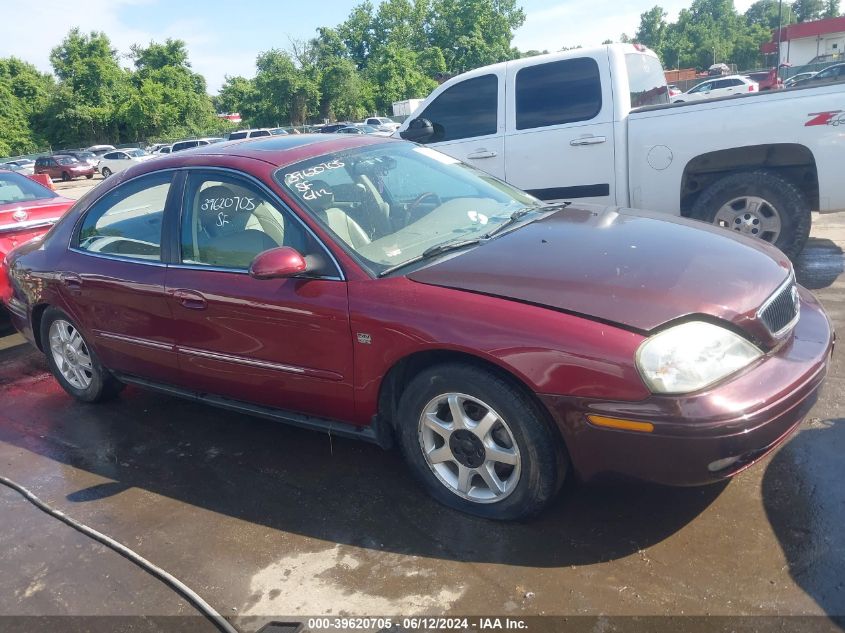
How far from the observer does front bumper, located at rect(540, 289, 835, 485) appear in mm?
2463

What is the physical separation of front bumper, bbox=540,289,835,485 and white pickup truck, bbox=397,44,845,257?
3.13 metres

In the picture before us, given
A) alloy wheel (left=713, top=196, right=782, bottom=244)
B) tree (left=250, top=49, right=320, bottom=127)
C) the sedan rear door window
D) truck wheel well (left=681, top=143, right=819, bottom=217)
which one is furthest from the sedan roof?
tree (left=250, top=49, right=320, bottom=127)

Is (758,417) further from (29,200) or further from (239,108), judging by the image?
(239,108)

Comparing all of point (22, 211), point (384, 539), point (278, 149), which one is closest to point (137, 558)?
point (384, 539)

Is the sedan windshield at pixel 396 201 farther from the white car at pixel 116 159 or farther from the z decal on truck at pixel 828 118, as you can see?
the white car at pixel 116 159

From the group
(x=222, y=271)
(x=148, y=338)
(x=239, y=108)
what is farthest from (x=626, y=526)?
(x=239, y=108)

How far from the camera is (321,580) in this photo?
2795 mm

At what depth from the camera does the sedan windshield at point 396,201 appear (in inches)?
133

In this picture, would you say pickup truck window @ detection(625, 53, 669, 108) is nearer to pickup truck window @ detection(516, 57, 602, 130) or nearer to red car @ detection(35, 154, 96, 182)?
pickup truck window @ detection(516, 57, 602, 130)

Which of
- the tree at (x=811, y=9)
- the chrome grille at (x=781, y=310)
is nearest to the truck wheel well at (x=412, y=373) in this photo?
the chrome grille at (x=781, y=310)

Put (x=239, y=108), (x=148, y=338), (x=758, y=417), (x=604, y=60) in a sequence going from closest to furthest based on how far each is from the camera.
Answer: (x=758, y=417)
(x=148, y=338)
(x=604, y=60)
(x=239, y=108)

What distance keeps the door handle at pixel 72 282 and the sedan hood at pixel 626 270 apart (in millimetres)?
2377

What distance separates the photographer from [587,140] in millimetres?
6418

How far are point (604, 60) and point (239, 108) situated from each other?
2318 inches
